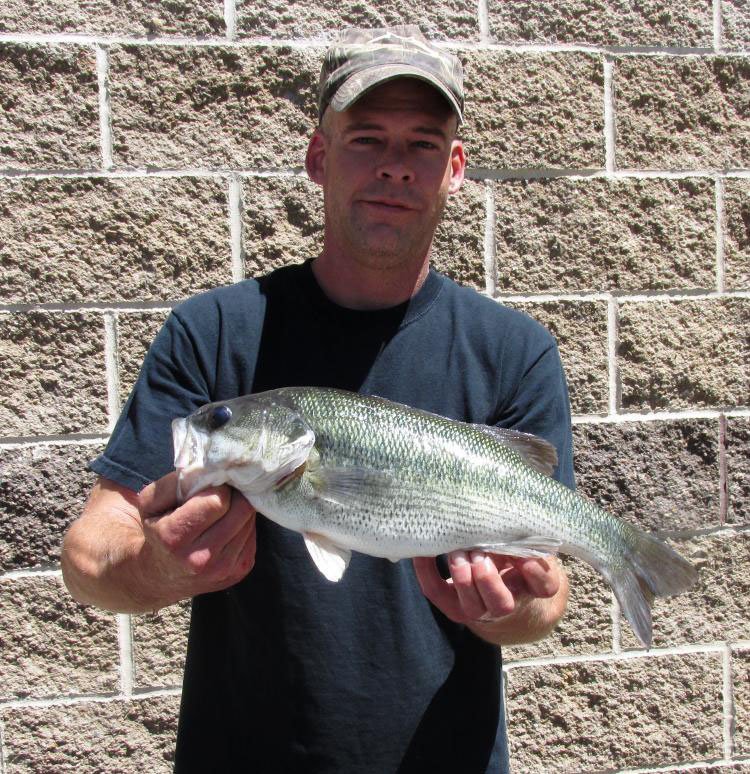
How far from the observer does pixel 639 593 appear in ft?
7.25

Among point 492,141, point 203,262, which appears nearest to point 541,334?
point 492,141

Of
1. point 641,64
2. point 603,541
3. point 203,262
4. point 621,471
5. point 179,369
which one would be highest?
point 641,64

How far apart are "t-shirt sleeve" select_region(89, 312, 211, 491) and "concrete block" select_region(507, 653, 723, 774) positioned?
191 centimetres

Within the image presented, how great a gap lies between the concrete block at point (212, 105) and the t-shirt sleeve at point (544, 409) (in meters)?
1.36

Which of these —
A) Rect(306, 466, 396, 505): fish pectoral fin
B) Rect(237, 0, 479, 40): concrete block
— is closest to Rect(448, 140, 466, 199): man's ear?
Rect(237, 0, 479, 40): concrete block

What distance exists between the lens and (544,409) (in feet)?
7.68

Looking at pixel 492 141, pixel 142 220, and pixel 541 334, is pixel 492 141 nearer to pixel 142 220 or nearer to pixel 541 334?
pixel 541 334

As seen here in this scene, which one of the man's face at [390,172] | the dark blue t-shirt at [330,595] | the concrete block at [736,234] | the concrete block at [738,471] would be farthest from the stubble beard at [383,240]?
the concrete block at [738,471]

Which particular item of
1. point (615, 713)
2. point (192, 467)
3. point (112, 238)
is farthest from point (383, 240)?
point (615, 713)

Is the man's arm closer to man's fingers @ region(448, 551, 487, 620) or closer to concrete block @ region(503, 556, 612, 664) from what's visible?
man's fingers @ region(448, 551, 487, 620)

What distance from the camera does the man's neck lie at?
7.79 ft

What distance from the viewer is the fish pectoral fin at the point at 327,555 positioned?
191 centimetres

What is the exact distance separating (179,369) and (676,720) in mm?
2629

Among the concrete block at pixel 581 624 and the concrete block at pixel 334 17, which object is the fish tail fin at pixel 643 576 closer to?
the concrete block at pixel 581 624
